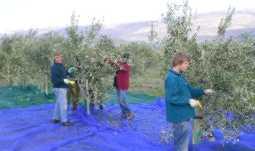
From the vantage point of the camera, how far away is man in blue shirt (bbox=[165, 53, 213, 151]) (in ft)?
28.6

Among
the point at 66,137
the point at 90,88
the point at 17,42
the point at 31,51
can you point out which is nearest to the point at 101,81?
the point at 90,88

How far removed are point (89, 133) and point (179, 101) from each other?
4.84 metres

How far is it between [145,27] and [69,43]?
154ft

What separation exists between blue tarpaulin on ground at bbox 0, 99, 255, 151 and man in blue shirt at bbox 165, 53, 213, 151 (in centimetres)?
207

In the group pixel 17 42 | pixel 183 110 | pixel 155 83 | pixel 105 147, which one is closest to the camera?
pixel 183 110

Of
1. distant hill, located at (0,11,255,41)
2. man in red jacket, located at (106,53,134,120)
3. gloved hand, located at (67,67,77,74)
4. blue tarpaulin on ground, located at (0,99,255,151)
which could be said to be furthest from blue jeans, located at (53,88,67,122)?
distant hill, located at (0,11,255,41)

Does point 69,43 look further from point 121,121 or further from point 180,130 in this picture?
point 180,130

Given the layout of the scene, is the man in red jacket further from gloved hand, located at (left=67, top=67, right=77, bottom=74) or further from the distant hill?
the distant hill

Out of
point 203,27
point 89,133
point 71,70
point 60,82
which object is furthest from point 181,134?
point 203,27

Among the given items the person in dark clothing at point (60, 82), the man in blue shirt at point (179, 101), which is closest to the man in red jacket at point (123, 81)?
the person in dark clothing at point (60, 82)

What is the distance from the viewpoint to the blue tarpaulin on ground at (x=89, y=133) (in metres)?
11.7

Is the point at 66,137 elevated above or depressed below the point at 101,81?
below

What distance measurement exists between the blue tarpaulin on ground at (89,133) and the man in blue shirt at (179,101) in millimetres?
2068

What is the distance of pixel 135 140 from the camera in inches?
482
